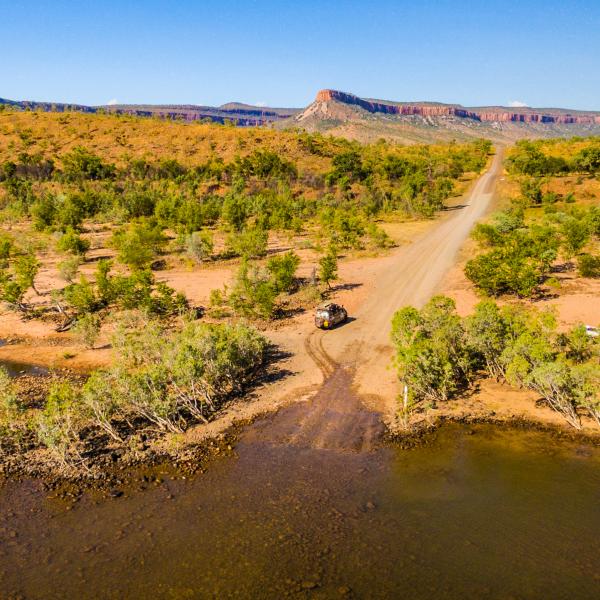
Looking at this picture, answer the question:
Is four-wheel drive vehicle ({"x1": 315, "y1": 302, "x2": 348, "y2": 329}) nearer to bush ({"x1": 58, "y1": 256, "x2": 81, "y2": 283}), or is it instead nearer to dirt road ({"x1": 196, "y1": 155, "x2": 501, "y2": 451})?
dirt road ({"x1": 196, "y1": 155, "x2": 501, "y2": 451})

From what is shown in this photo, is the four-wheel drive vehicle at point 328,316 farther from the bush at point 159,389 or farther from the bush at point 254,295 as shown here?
the bush at point 159,389

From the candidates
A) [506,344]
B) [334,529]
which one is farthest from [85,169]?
[334,529]

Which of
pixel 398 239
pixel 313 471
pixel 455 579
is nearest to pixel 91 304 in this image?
pixel 313 471

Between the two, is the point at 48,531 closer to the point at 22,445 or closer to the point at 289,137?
the point at 22,445

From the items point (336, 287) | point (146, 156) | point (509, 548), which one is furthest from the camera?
point (146, 156)

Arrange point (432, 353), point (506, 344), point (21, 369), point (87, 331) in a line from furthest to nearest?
point (87, 331) → point (21, 369) → point (506, 344) → point (432, 353)

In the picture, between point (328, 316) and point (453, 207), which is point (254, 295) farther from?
point (453, 207)
